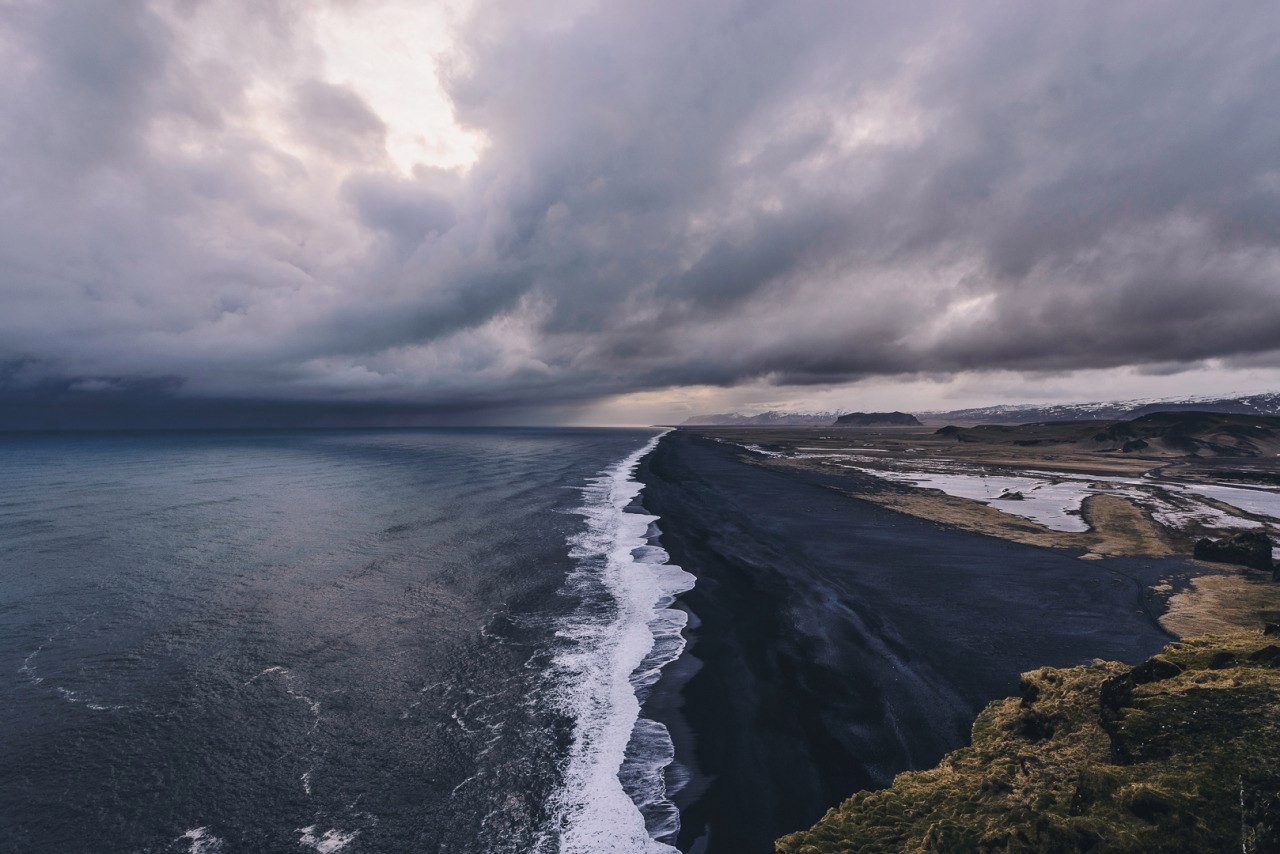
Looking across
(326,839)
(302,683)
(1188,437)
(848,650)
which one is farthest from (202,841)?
(1188,437)

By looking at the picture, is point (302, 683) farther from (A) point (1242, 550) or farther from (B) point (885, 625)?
(A) point (1242, 550)

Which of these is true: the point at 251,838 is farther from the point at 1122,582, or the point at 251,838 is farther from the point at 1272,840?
the point at 1122,582

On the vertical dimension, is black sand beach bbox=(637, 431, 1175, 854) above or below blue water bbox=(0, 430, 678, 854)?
below

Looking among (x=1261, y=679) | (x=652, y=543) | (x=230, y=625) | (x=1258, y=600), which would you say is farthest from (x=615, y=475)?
(x=1261, y=679)

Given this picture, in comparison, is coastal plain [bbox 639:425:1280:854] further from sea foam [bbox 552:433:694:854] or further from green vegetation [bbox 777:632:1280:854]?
sea foam [bbox 552:433:694:854]

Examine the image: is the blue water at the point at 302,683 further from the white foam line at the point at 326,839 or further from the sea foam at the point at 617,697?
the sea foam at the point at 617,697

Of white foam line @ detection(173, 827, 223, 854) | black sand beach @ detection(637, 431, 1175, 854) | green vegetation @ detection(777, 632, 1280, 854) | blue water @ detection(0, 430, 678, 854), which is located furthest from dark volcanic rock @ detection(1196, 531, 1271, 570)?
white foam line @ detection(173, 827, 223, 854)
